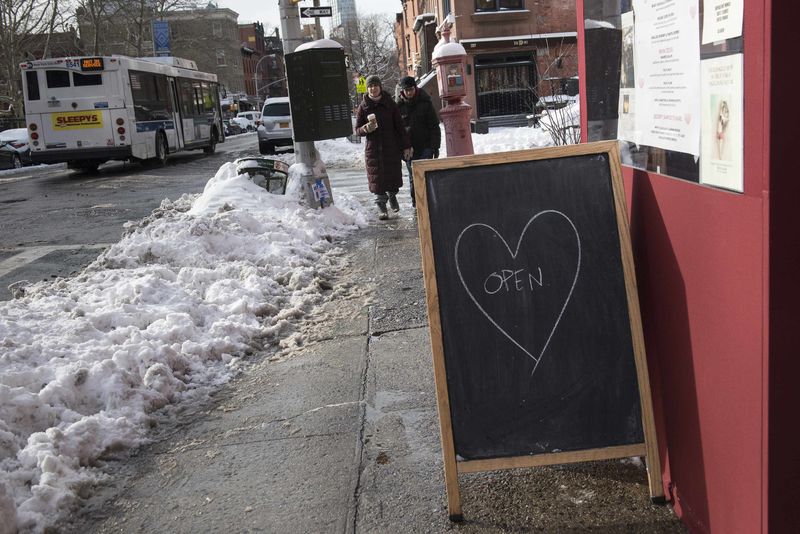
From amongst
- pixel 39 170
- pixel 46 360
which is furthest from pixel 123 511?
pixel 39 170

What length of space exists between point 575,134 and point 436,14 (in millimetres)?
27673

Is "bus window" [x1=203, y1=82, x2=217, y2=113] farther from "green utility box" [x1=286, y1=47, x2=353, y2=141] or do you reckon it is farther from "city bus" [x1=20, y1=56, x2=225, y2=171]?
"green utility box" [x1=286, y1=47, x2=353, y2=141]

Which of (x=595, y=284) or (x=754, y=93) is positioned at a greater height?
(x=754, y=93)

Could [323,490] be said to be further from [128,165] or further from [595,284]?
[128,165]

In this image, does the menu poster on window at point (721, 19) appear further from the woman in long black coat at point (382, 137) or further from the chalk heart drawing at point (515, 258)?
the woman in long black coat at point (382, 137)

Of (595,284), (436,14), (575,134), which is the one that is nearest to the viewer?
(595,284)

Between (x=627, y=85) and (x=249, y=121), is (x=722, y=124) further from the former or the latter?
(x=249, y=121)

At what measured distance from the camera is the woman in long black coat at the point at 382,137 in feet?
33.7

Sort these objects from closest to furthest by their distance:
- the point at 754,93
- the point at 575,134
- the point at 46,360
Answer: the point at 754,93 → the point at 46,360 → the point at 575,134

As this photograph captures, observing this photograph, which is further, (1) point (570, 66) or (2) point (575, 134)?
(1) point (570, 66)

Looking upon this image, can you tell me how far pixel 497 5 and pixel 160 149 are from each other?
13.9 metres

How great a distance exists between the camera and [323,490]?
3562 millimetres

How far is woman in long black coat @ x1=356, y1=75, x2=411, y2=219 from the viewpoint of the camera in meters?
10.3

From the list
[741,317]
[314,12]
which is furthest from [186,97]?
[741,317]
